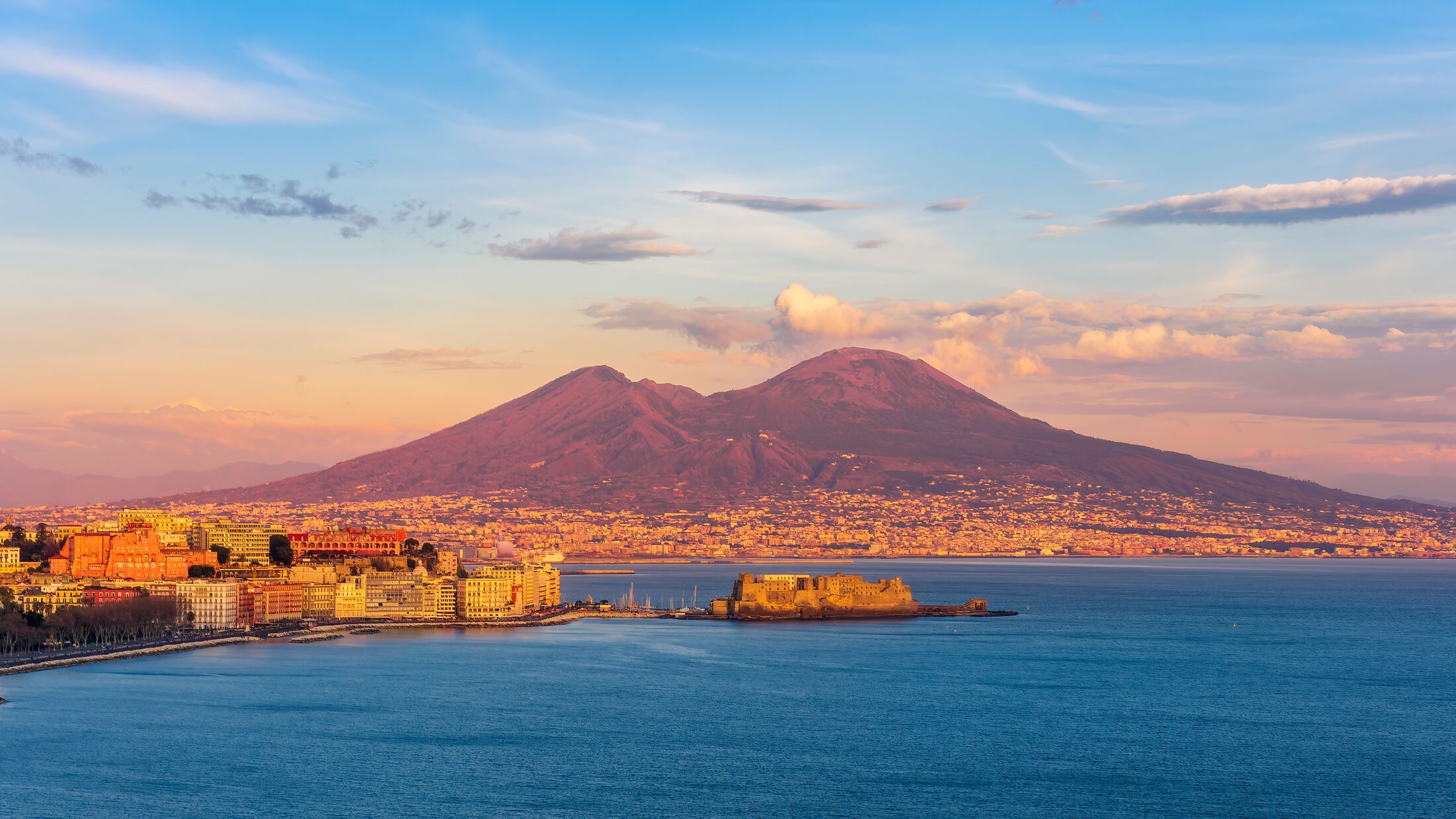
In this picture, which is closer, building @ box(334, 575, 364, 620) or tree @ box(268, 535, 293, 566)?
building @ box(334, 575, 364, 620)

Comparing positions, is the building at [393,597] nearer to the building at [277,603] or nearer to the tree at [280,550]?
the building at [277,603]

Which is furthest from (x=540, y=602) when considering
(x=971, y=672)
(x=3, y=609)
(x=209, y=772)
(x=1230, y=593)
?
(x=209, y=772)

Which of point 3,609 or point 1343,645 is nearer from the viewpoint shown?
point 3,609

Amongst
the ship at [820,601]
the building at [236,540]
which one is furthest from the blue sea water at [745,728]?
the building at [236,540]

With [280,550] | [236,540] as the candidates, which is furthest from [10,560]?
[280,550]

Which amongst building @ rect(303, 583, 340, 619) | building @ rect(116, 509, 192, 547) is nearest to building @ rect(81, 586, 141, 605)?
building @ rect(303, 583, 340, 619)

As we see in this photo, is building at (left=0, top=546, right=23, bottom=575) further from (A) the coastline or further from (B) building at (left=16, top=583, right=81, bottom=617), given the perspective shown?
(A) the coastline

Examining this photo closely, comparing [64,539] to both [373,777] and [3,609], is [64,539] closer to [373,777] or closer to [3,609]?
[3,609]
